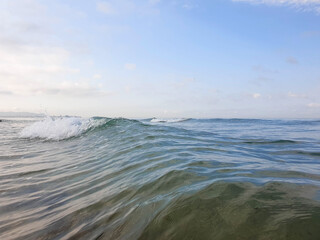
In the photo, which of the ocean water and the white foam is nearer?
the ocean water

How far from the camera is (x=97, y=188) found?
124 inches

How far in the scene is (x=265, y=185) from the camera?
8.02 feet

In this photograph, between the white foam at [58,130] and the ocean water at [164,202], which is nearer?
the ocean water at [164,202]

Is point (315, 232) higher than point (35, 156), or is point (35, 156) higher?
point (315, 232)

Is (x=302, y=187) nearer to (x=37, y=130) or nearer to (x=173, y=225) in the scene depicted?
(x=173, y=225)

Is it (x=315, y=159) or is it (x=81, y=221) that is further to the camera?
(x=315, y=159)

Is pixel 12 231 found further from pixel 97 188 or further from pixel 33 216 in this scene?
pixel 97 188

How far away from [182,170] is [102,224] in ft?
4.65

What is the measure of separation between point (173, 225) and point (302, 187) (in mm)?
1601

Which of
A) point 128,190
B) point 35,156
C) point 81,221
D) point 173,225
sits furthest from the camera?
point 35,156

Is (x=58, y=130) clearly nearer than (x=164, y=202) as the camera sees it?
No

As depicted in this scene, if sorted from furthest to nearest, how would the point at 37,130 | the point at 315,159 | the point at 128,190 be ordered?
the point at 37,130 < the point at 315,159 < the point at 128,190

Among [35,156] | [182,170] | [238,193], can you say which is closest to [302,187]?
[238,193]

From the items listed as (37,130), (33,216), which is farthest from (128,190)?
(37,130)
